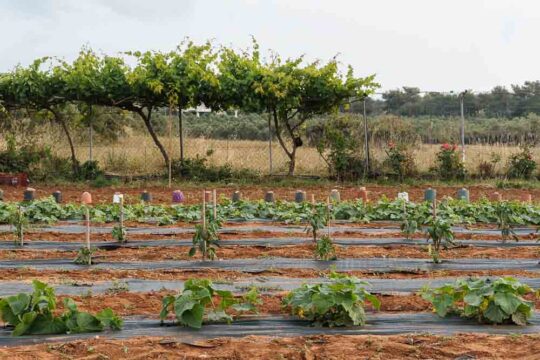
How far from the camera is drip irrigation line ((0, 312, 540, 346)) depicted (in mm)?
4594

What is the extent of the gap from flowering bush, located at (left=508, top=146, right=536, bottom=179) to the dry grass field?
216 mm

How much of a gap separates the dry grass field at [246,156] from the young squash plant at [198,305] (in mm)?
11580

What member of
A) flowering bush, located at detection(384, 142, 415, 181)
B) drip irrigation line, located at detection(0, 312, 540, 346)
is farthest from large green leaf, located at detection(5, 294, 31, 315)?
flowering bush, located at detection(384, 142, 415, 181)

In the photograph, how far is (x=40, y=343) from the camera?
4.47 m

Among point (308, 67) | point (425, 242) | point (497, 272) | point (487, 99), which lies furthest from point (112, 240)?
point (487, 99)

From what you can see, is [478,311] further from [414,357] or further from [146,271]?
[146,271]

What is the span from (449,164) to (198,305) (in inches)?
484

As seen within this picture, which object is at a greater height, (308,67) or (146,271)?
(308,67)

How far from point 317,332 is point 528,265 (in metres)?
3.20

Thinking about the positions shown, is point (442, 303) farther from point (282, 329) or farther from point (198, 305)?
point (198, 305)

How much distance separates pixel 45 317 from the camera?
15.3ft

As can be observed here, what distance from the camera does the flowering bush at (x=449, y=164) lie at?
16141mm

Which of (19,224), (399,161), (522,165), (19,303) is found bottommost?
(19,303)

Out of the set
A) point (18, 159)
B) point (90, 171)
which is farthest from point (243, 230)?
point (18, 159)
